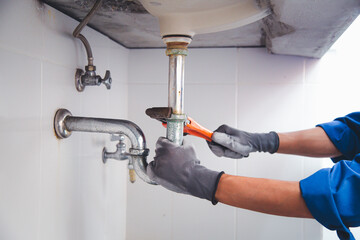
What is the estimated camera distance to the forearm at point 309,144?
3.00 feet

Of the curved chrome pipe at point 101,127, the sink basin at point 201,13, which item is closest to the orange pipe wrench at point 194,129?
the curved chrome pipe at point 101,127

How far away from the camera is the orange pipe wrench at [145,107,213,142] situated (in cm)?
63

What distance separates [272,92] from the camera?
3.75 feet

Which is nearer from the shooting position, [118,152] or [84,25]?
[84,25]

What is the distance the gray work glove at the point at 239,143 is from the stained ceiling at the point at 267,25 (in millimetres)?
292

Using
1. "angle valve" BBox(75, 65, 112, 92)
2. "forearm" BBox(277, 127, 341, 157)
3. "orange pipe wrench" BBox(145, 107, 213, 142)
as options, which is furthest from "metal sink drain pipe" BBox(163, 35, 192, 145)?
"forearm" BBox(277, 127, 341, 157)

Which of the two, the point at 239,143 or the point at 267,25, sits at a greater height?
the point at 267,25

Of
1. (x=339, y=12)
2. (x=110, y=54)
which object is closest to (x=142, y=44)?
(x=110, y=54)

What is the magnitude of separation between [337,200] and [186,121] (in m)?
0.36

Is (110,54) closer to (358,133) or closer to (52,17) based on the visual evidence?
(52,17)

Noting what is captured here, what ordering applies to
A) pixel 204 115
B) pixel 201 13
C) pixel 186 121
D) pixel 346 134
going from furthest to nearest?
pixel 204 115, pixel 346 134, pixel 186 121, pixel 201 13

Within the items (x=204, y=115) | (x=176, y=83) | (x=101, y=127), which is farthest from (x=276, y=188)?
(x=204, y=115)

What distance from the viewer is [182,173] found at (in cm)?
60

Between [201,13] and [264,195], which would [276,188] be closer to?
[264,195]
